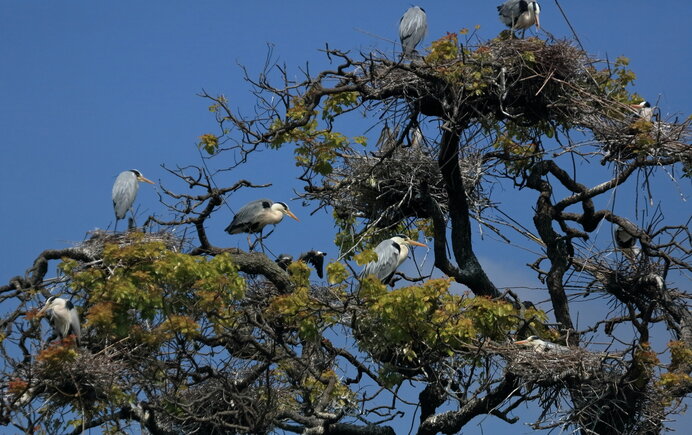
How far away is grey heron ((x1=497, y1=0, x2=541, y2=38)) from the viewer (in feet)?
46.0

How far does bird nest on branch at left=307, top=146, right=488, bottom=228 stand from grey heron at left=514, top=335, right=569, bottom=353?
2.55 metres

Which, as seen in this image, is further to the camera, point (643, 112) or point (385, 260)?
point (385, 260)

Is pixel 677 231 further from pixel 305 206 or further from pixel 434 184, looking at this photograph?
pixel 305 206

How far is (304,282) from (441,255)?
2.18 m

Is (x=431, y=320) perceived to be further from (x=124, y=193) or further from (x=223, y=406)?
(x=124, y=193)

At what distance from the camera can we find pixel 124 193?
15047 mm

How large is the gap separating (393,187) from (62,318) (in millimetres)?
4165

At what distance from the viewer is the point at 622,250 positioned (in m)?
12.7

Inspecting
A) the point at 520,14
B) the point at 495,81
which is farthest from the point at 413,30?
the point at 495,81

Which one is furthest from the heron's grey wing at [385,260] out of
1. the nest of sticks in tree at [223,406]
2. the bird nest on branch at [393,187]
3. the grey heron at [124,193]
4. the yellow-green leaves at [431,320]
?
the grey heron at [124,193]

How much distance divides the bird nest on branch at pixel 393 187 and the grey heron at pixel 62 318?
12.2 feet

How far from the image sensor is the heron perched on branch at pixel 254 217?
14344mm

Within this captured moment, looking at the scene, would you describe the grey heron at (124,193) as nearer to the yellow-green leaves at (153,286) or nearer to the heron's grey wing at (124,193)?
the heron's grey wing at (124,193)

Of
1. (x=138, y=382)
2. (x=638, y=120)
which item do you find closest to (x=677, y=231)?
(x=638, y=120)
